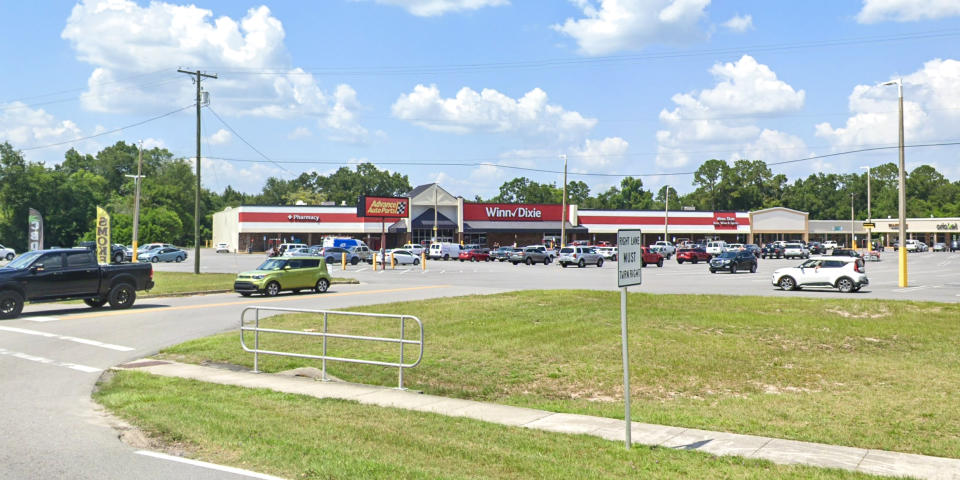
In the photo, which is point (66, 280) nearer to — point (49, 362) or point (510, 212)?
point (49, 362)

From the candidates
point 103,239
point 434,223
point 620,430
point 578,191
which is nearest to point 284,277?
point 103,239

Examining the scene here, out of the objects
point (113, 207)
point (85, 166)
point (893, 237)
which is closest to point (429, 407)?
point (113, 207)

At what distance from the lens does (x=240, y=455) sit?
25.2 feet

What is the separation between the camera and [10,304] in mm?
21766

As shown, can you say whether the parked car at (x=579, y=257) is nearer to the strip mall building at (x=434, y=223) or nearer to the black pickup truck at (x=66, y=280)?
the strip mall building at (x=434, y=223)

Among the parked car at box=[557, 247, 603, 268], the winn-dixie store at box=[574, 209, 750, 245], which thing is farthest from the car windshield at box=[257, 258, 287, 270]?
the winn-dixie store at box=[574, 209, 750, 245]

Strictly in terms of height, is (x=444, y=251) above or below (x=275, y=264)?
above

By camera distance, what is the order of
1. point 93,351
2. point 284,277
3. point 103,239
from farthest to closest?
point 103,239, point 284,277, point 93,351

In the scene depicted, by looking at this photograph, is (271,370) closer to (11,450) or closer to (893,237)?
(11,450)

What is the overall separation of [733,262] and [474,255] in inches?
1135

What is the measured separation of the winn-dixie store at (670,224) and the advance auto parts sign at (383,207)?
72.5 feet

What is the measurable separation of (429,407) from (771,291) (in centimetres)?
2400

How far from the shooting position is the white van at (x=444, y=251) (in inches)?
→ 2968

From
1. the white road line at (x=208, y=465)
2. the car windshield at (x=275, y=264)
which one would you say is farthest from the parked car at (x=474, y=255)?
the white road line at (x=208, y=465)
